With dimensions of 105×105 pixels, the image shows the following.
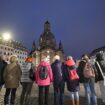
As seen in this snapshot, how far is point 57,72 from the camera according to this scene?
1038 centimetres

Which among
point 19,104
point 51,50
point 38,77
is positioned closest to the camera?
point 38,77

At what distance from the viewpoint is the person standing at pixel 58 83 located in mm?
10258

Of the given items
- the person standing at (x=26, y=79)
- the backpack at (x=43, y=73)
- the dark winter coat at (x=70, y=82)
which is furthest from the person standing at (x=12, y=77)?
the dark winter coat at (x=70, y=82)

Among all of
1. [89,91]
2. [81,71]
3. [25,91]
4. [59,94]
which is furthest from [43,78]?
[89,91]

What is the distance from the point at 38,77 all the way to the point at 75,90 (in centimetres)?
156

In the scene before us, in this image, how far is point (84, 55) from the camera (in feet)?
33.7

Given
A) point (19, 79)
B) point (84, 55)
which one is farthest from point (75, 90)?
point (19, 79)

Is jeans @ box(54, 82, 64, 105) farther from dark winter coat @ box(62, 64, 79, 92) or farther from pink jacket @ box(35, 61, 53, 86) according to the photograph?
pink jacket @ box(35, 61, 53, 86)

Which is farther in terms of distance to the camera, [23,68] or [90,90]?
[23,68]

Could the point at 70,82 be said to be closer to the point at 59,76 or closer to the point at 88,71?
the point at 59,76

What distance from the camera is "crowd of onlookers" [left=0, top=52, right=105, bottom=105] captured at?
999 centimetres

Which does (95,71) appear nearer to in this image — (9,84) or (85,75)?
(85,75)

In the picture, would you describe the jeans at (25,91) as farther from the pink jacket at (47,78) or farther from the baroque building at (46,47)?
the baroque building at (46,47)

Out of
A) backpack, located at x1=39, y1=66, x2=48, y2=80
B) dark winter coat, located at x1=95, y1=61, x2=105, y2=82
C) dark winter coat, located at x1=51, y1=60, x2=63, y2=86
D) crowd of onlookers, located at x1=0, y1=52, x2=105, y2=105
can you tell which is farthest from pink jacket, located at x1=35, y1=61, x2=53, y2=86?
dark winter coat, located at x1=95, y1=61, x2=105, y2=82
